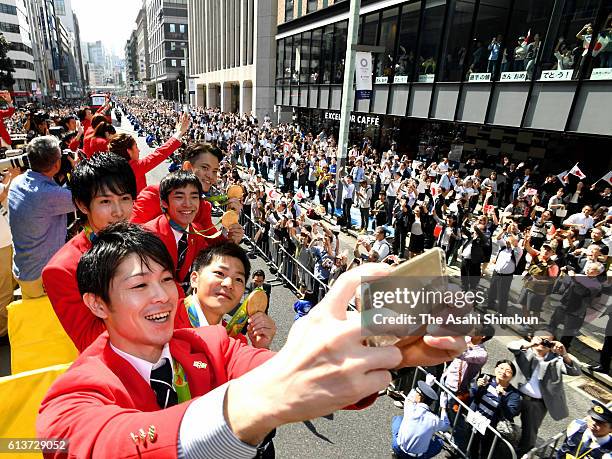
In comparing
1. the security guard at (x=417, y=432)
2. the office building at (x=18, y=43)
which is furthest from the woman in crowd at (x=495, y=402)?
the office building at (x=18, y=43)

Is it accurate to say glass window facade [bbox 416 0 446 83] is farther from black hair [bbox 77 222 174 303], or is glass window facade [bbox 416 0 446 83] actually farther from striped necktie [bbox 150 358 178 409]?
striped necktie [bbox 150 358 178 409]

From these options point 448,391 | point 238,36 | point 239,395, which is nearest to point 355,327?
point 239,395

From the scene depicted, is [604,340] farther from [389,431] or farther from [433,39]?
[433,39]

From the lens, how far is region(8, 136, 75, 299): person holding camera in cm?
332

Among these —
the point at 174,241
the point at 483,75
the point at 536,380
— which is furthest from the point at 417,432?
the point at 483,75

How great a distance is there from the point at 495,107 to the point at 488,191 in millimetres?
3803

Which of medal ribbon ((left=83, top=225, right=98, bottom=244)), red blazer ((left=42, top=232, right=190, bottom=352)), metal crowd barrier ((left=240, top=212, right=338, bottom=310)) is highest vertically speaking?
medal ribbon ((left=83, top=225, right=98, bottom=244))

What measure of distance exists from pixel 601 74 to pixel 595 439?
37.2 feet

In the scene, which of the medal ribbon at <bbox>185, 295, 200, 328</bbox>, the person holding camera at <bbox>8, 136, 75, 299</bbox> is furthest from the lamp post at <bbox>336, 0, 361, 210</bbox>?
the medal ribbon at <bbox>185, 295, 200, 328</bbox>

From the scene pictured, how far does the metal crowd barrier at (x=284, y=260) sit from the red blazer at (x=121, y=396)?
594 centimetres

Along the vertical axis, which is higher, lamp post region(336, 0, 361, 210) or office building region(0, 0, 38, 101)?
office building region(0, 0, 38, 101)

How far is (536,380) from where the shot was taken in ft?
15.2

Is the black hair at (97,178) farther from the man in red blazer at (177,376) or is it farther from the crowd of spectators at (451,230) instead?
the man in red blazer at (177,376)

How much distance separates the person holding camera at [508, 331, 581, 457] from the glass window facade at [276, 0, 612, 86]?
33.6ft
